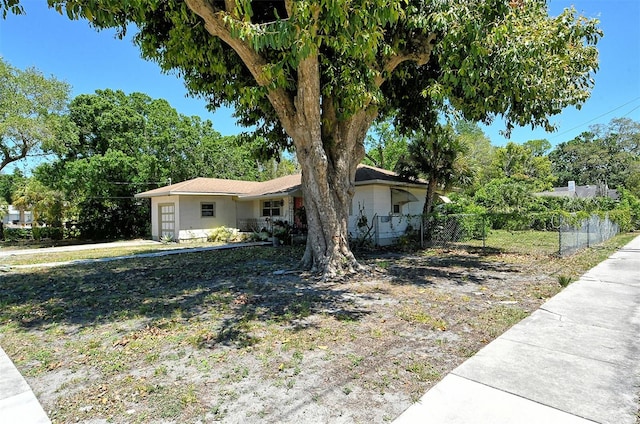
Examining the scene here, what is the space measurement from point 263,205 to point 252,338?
17.2 metres

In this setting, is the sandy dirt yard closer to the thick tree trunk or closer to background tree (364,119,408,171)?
the thick tree trunk

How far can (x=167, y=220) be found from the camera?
20891 millimetres

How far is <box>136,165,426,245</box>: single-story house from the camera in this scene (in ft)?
52.7

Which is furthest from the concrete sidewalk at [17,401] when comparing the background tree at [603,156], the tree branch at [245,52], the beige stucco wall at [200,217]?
the background tree at [603,156]

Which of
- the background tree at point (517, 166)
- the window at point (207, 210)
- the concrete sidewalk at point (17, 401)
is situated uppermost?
the background tree at point (517, 166)

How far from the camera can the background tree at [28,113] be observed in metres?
19.0

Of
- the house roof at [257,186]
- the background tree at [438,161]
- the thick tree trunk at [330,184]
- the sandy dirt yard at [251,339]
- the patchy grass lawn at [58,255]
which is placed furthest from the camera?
the house roof at [257,186]

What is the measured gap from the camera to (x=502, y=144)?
45312mm

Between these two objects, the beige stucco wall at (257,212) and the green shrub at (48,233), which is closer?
the beige stucco wall at (257,212)

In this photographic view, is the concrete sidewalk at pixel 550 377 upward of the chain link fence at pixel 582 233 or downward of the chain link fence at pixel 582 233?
downward

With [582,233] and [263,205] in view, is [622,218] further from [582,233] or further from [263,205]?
[263,205]

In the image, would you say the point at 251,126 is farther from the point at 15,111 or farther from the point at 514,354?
the point at 15,111

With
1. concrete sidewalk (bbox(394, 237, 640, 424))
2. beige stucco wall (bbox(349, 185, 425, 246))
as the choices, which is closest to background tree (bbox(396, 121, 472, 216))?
beige stucco wall (bbox(349, 185, 425, 246))

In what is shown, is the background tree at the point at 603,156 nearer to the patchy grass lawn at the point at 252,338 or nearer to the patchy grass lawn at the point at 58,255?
the patchy grass lawn at the point at 252,338
